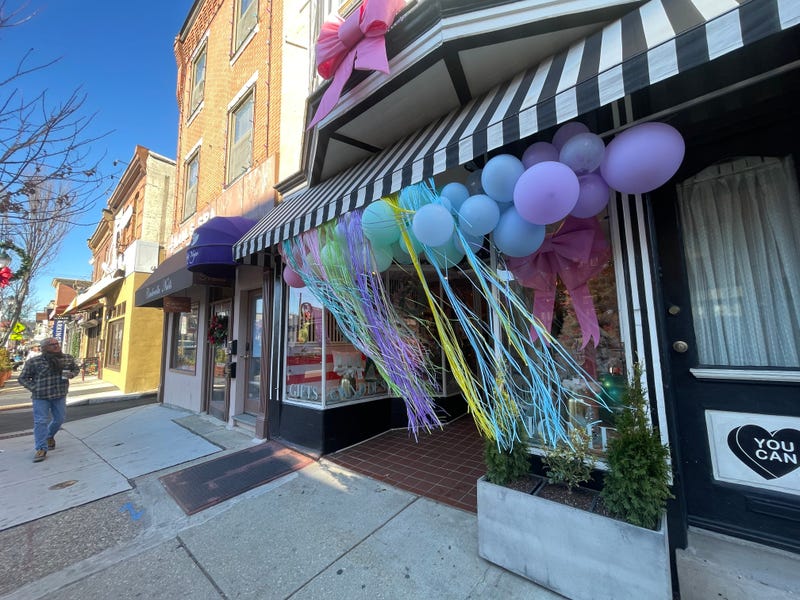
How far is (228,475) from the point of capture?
4.00 m

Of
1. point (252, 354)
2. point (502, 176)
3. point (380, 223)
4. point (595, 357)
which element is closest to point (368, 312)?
point (380, 223)

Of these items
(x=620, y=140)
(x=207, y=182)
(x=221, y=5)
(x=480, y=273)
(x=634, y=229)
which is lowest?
(x=480, y=273)

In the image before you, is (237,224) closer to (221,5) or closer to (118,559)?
(118,559)

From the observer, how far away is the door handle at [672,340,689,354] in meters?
2.37

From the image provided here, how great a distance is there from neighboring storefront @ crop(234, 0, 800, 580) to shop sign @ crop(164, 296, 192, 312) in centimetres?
724

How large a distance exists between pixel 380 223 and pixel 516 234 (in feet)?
3.46

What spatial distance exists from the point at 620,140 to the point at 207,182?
9495mm

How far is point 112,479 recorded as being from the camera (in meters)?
4.06

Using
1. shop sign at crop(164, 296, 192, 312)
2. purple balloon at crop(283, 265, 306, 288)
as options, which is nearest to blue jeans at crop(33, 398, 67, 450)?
shop sign at crop(164, 296, 192, 312)

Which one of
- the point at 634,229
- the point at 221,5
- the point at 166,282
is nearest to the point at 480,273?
the point at 634,229

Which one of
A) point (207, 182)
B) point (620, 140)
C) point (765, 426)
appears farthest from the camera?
point (207, 182)

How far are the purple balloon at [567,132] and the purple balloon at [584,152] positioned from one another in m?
0.19

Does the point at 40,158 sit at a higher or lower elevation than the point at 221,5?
lower

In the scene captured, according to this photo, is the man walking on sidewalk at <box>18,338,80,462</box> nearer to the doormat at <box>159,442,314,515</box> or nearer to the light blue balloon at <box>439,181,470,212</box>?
the doormat at <box>159,442,314,515</box>
